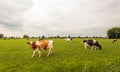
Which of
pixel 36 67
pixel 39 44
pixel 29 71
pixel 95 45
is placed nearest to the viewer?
pixel 29 71

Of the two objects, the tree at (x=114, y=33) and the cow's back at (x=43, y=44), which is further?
the tree at (x=114, y=33)

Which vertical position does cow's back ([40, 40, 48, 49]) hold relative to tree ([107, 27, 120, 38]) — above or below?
below

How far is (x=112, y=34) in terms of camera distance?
172250mm

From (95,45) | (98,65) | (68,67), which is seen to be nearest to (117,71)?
(98,65)

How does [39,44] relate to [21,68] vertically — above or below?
above

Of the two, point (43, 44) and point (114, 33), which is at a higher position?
point (114, 33)

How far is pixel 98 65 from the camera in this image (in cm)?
1587

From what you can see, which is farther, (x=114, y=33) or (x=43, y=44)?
(x=114, y=33)

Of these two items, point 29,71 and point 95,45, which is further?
point 95,45

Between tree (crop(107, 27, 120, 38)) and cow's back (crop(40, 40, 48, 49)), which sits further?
tree (crop(107, 27, 120, 38))

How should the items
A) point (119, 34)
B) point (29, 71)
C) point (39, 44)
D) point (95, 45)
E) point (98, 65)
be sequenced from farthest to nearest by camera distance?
point (119, 34) → point (95, 45) → point (39, 44) → point (98, 65) → point (29, 71)

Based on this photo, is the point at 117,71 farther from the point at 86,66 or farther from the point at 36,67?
the point at 36,67

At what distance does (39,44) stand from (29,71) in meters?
6.42

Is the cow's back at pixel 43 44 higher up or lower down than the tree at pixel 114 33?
lower down
